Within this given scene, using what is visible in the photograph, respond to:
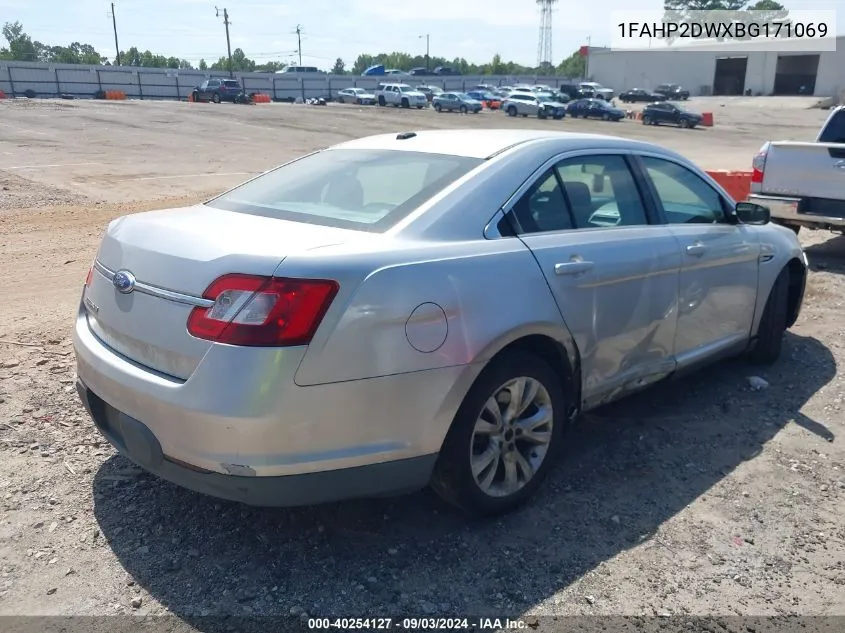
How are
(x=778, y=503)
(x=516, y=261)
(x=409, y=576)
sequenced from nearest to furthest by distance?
(x=409, y=576), (x=516, y=261), (x=778, y=503)

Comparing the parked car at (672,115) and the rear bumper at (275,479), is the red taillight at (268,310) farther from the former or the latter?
the parked car at (672,115)

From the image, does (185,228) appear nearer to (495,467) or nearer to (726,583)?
(495,467)

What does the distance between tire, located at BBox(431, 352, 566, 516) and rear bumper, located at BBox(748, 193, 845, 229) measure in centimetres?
602

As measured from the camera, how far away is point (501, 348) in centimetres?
312

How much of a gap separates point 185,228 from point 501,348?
1384 millimetres

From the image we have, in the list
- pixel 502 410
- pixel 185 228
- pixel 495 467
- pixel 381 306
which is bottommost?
pixel 495 467

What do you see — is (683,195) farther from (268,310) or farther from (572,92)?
(572,92)

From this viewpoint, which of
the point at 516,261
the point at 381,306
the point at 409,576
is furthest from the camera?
the point at 516,261

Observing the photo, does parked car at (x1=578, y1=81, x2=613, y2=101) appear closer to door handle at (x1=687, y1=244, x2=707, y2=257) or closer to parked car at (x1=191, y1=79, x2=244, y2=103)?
parked car at (x1=191, y1=79, x2=244, y2=103)

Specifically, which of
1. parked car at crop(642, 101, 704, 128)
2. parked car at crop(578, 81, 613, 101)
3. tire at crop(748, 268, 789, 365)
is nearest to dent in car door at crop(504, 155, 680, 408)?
tire at crop(748, 268, 789, 365)

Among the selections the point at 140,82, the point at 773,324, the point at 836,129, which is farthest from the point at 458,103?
the point at 773,324

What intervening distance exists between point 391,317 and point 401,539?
1070mm

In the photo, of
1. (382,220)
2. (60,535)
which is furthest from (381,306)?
(60,535)

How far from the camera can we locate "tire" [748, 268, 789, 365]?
17.0ft
